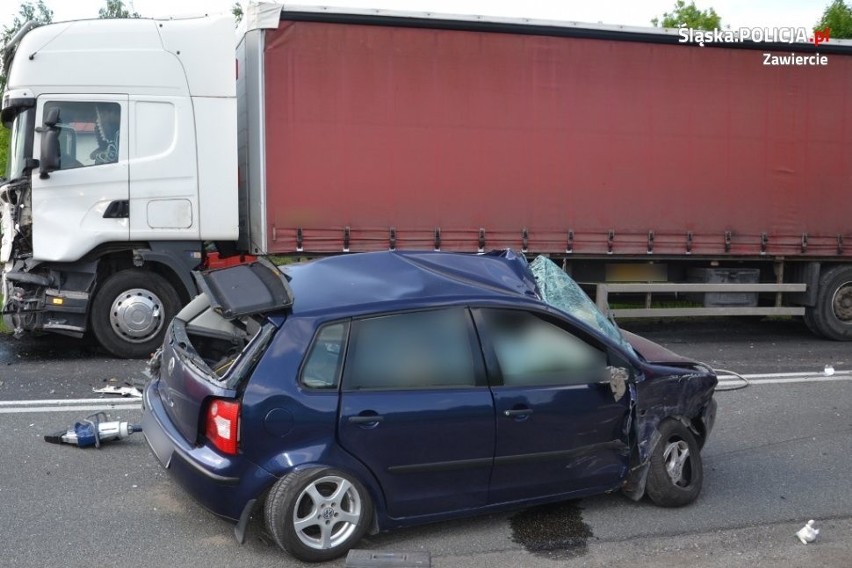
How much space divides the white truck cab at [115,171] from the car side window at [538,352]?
5186 mm

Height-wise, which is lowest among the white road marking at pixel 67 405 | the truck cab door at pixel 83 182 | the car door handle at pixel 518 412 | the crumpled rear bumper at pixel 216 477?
the white road marking at pixel 67 405

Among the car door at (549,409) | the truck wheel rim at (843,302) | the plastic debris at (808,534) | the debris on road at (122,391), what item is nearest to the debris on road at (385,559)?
the car door at (549,409)

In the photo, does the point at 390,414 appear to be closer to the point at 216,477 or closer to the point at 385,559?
the point at 385,559

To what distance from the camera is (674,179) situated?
10.3 m

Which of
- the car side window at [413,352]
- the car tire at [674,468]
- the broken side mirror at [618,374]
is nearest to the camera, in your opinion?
the car side window at [413,352]

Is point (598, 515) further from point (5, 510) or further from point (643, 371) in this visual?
point (5, 510)

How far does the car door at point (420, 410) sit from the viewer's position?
13.9 ft

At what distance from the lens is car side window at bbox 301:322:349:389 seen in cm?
418

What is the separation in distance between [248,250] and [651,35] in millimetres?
5363

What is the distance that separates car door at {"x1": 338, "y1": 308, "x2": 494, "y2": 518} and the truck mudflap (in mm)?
976

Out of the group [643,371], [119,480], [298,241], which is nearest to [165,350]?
[119,480]

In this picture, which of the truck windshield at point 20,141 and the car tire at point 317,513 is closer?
the car tire at point 317,513

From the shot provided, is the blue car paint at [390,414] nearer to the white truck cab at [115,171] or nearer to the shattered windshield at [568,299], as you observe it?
the shattered windshield at [568,299]

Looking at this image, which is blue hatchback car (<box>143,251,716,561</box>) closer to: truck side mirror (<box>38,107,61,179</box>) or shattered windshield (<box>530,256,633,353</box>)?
shattered windshield (<box>530,256,633,353</box>)
